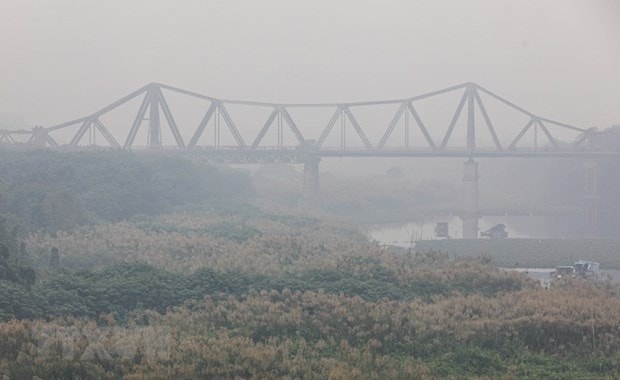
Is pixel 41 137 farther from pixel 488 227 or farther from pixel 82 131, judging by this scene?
pixel 488 227

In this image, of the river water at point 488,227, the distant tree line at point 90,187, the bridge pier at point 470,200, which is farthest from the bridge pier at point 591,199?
the distant tree line at point 90,187

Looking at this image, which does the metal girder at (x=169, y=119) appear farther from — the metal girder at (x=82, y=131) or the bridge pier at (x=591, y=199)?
the bridge pier at (x=591, y=199)

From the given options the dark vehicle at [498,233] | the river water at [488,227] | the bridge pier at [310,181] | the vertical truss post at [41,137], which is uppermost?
the vertical truss post at [41,137]

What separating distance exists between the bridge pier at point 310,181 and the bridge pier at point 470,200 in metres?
7.42

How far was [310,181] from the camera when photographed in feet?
169

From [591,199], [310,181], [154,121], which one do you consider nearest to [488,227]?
[591,199]

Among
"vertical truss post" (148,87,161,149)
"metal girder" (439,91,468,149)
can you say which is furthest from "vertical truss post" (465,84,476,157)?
"vertical truss post" (148,87,161,149)

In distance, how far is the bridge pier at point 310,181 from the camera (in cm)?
5074

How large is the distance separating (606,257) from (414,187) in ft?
109

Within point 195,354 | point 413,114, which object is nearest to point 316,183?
point 413,114

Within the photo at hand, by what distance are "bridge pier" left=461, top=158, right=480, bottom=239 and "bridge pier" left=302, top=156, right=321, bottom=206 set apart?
24.4 feet

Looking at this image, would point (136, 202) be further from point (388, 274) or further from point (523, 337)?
point (523, 337)

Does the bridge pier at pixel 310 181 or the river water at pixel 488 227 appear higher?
the bridge pier at pixel 310 181

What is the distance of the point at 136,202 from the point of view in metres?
34.8
